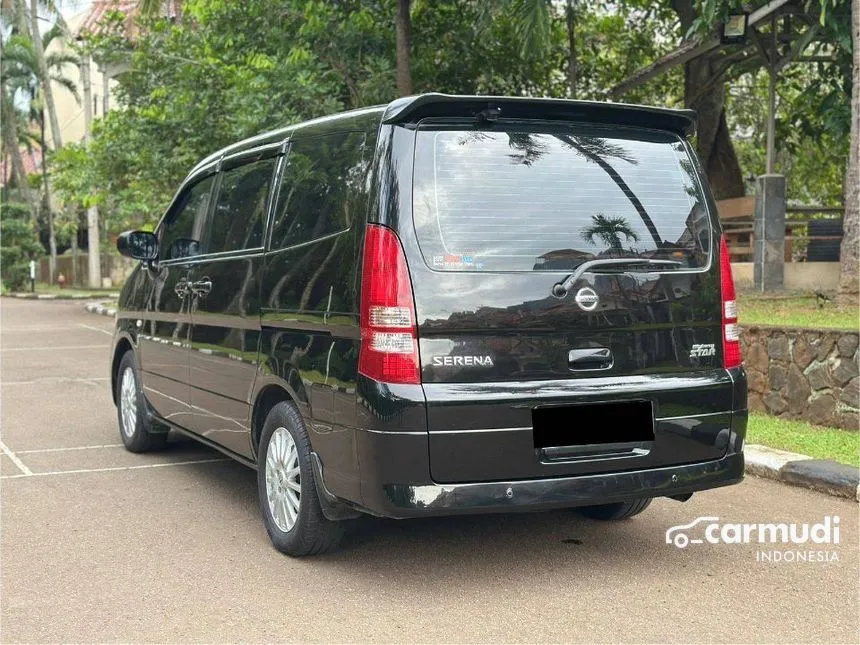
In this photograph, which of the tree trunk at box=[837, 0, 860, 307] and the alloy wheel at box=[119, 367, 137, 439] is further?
the tree trunk at box=[837, 0, 860, 307]

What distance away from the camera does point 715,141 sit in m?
20.3

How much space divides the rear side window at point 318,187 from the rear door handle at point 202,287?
2.81 ft

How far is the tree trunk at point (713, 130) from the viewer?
18875mm

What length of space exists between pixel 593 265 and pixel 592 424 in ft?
2.15

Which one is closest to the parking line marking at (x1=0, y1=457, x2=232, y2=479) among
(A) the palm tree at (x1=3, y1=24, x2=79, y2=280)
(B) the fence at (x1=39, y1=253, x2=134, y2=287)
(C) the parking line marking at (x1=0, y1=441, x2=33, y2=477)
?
(C) the parking line marking at (x1=0, y1=441, x2=33, y2=477)

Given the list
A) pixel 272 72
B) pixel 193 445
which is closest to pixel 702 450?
pixel 193 445

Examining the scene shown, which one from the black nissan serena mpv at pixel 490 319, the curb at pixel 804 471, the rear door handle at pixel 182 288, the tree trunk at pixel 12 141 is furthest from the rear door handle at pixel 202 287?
the tree trunk at pixel 12 141

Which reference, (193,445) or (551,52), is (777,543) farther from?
(551,52)

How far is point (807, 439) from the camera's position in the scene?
718cm

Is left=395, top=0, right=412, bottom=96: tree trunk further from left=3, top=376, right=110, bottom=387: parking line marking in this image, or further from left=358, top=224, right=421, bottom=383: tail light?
left=358, top=224, right=421, bottom=383: tail light

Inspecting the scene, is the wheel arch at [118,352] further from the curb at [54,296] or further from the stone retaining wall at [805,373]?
the curb at [54,296]

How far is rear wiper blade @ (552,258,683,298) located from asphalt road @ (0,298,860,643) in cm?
125

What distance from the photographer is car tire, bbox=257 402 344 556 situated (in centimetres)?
466

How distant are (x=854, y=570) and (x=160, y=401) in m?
4.23
